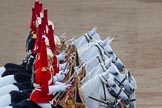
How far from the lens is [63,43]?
577 cm

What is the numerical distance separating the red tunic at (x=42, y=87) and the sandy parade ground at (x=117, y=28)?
9.65ft

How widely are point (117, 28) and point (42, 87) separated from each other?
6941 millimetres

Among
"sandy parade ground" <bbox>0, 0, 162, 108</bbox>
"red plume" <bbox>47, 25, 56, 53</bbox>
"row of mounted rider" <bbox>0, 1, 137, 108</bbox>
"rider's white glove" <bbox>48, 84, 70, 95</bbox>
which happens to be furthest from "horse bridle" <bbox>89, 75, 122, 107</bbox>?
"sandy parade ground" <bbox>0, 0, 162, 108</bbox>

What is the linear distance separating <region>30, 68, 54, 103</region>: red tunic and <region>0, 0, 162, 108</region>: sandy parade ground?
2.94 m

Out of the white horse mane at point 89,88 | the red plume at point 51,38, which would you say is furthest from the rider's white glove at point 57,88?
the red plume at point 51,38

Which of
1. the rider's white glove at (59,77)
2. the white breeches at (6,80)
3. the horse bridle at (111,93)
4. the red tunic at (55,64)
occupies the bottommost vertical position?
the horse bridle at (111,93)

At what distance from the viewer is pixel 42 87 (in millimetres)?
4711

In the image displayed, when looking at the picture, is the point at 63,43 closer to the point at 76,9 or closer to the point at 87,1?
the point at 76,9

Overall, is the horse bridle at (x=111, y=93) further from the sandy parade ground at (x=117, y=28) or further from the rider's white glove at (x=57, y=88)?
the sandy parade ground at (x=117, y=28)

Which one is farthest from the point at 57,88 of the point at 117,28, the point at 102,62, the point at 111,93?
the point at 117,28

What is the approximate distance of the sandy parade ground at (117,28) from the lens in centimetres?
865

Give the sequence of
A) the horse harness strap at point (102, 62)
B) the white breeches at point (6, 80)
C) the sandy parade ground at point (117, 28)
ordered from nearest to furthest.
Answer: the horse harness strap at point (102, 62)
the white breeches at point (6, 80)
the sandy parade ground at point (117, 28)

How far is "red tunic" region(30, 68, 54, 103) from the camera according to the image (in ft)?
15.4

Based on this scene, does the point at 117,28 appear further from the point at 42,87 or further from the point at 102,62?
the point at 42,87
